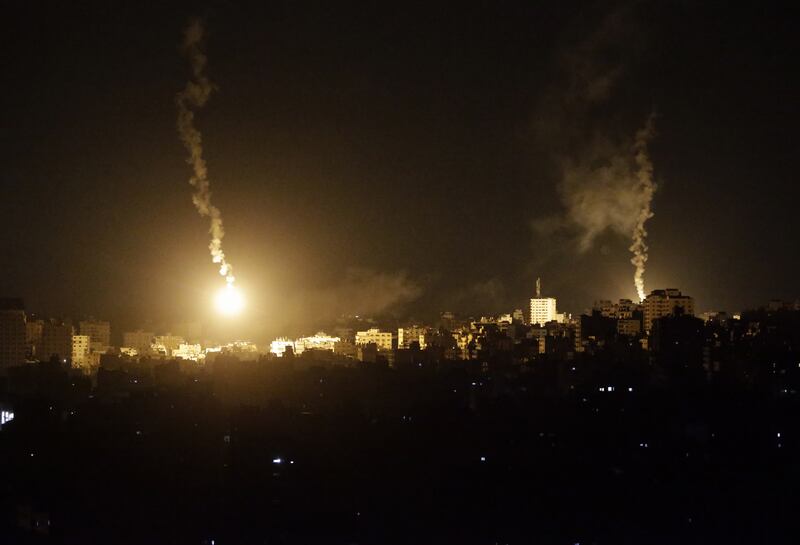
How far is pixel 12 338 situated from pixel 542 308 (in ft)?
28.8

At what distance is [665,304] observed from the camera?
16328mm

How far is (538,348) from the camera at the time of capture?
48.6 feet

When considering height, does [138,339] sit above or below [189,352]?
above

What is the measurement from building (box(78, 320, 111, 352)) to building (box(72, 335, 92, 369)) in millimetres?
137

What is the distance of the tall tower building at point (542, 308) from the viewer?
19.2 metres

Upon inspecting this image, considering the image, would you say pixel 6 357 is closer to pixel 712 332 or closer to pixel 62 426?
pixel 62 426

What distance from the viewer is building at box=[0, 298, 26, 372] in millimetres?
15445

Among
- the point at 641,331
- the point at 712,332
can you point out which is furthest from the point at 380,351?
the point at 712,332

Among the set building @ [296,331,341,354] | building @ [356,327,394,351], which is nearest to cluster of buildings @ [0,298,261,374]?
building @ [296,331,341,354]

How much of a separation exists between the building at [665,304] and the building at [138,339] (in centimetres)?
761

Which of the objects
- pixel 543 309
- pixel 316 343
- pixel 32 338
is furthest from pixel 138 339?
pixel 543 309

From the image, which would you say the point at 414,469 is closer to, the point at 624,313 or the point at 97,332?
the point at 624,313

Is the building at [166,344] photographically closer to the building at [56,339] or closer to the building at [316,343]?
the building at [56,339]

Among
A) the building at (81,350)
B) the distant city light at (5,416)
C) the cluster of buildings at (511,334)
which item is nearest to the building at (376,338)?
the cluster of buildings at (511,334)
